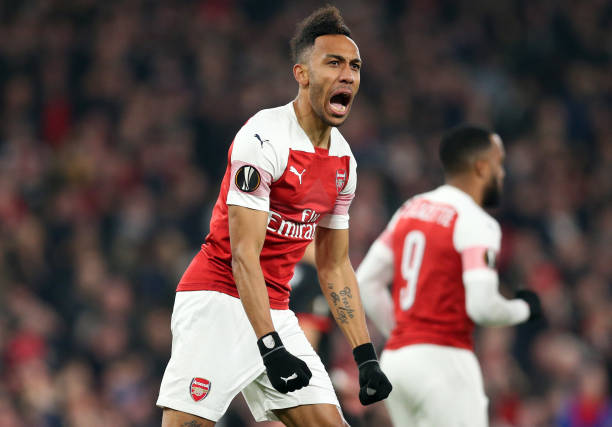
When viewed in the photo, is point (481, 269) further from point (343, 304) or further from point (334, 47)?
point (334, 47)

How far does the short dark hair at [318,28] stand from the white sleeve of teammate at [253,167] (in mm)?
449

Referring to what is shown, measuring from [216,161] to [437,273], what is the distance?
255 inches

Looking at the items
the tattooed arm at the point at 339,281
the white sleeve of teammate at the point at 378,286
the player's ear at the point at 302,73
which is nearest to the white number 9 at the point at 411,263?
the white sleeve of teammate at the point at 378,286

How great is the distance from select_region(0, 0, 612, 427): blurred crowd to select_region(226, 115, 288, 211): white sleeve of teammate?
430cm

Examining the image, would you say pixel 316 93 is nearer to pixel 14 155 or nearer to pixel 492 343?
pixel 492 343

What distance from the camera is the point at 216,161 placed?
37.6 ft

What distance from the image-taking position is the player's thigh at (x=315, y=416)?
161 inches

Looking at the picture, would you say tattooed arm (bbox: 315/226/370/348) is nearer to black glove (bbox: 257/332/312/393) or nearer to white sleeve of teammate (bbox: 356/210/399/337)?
black glove (bbox: 257/332/312/393)

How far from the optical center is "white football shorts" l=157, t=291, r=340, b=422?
4.10m

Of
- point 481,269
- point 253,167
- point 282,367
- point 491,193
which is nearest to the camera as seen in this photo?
point 282,367

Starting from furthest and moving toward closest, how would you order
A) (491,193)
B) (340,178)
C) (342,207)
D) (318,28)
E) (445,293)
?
(491,193), (445,293), (342,207), (340,178), (318,28)

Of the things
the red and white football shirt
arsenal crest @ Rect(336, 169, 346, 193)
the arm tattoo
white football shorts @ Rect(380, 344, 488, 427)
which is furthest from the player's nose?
white football shorts @ Rect(380, 344, 488, 427)

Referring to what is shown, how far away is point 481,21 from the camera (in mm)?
13555

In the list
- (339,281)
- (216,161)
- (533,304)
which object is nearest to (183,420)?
(339,281)
